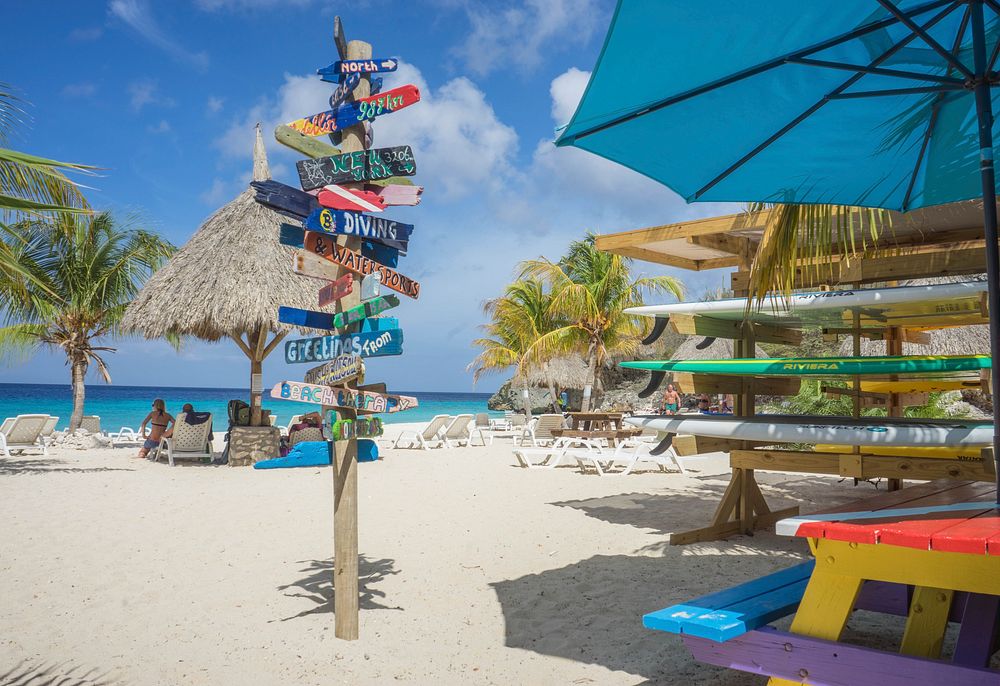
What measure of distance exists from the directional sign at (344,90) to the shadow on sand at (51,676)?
2.98 meters

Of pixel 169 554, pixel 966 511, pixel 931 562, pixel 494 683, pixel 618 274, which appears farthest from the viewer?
pixel 618 274

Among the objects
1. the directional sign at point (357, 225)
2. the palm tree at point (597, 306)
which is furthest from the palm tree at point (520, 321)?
the directional sign at point (357, 225)

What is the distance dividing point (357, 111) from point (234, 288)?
829cm

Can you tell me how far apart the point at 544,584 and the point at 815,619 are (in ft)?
7.94

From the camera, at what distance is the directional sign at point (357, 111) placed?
3.43 m

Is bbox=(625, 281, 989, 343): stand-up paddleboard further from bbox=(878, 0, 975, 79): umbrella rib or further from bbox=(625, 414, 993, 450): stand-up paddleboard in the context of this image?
bbox=(878, 0, 975, 79): umbrella rib

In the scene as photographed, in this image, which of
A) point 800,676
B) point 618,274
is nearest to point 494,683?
point 800,676

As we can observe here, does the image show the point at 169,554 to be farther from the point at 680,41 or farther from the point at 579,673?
the point at 680,41

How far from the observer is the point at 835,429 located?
160 inches

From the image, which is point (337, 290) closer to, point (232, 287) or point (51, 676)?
point (51, 676)

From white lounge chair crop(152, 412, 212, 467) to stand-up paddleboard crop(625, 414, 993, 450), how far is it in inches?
336

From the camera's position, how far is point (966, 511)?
2277mm

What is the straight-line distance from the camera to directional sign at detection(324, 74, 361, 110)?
3.52 m

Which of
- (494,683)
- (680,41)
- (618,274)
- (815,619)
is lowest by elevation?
(494,683)
